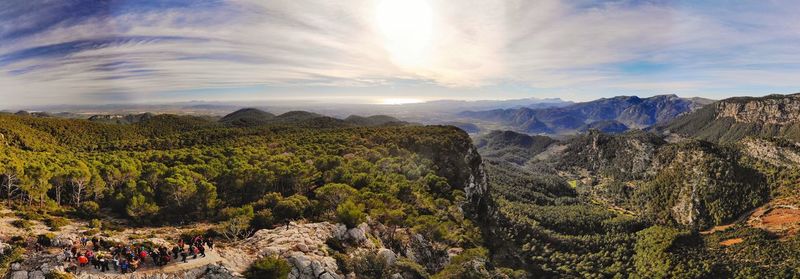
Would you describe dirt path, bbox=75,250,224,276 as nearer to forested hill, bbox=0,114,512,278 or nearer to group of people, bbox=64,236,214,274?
group of people, bbox=64,236,214,274

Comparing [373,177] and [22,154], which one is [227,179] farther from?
[22,154]

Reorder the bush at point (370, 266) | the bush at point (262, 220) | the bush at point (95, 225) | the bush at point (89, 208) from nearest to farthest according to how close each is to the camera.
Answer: the bush at point (370, 266), the bush at point (95, 225), the bush at point (262, 220), the bush at point (89, 208)

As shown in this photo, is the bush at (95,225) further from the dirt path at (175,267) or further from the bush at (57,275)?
the bush at (57,275)

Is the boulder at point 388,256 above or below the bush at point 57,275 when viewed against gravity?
below

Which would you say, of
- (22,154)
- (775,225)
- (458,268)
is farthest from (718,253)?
(22,154)

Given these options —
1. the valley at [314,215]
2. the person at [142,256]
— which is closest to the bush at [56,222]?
the valley at [314,215]

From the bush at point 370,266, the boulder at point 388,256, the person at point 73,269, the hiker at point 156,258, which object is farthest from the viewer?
the boulder at point 388,256

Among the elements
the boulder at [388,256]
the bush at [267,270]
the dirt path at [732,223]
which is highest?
the bush at [267,270]

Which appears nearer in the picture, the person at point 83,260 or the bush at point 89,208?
the person at point 83,260
